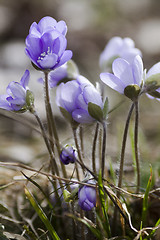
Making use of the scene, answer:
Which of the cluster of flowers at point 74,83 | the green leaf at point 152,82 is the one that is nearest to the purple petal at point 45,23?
the cluster of flowers at point 74,83

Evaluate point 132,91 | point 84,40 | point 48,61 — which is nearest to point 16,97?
point 48,61

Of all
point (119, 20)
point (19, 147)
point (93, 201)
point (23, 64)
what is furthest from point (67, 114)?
point (119, 20)

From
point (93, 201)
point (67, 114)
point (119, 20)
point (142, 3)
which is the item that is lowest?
point (93, 201)

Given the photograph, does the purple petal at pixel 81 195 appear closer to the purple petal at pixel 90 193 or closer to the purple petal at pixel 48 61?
the purple petal at pixel 90 193

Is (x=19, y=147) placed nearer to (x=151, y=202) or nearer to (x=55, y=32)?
(x=151, y=202)

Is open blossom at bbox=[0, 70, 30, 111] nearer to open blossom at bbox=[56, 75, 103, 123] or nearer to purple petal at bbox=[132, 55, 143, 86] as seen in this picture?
open blossom at bbox=[56, 75, 103, 123]
